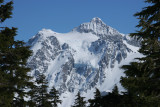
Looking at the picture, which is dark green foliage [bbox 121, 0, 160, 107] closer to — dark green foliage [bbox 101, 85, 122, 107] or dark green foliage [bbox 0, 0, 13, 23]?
dark green foliage [bbox 0, 0, 13, 23]

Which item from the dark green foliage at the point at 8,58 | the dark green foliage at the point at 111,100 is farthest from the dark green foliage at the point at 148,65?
the dark green foliage at the point at 111,100

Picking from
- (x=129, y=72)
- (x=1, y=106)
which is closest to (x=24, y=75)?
(x=1, y=106)

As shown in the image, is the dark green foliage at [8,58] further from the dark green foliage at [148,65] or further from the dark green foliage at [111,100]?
the dark green foliage at [111,100]

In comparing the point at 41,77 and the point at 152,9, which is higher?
the point at 152,9

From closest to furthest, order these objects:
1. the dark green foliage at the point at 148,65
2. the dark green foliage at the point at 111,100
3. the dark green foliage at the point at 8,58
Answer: the dark green foliage at the point at 148,65
the dark green foliage at the point at 8,58
the dark green foliage at the point at 111,100

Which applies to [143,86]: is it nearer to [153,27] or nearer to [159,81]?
[159,81]

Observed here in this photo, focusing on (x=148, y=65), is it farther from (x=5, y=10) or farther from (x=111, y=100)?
(x=111, y=100)

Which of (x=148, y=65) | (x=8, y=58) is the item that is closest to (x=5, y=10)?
(x=8, y=58)

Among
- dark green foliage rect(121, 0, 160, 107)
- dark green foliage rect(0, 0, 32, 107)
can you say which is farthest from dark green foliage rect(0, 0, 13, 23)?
dark green foliage rect(121, 0, 160, 107)

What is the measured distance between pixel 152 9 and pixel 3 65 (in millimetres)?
9440

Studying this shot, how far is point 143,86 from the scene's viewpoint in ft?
28.2

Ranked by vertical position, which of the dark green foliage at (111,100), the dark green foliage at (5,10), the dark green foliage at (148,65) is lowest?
the dark green foliage at (111,100)

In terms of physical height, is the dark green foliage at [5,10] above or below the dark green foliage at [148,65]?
above

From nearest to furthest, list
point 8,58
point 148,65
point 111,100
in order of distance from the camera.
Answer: point 148,65
point 8,58
point 111,100
